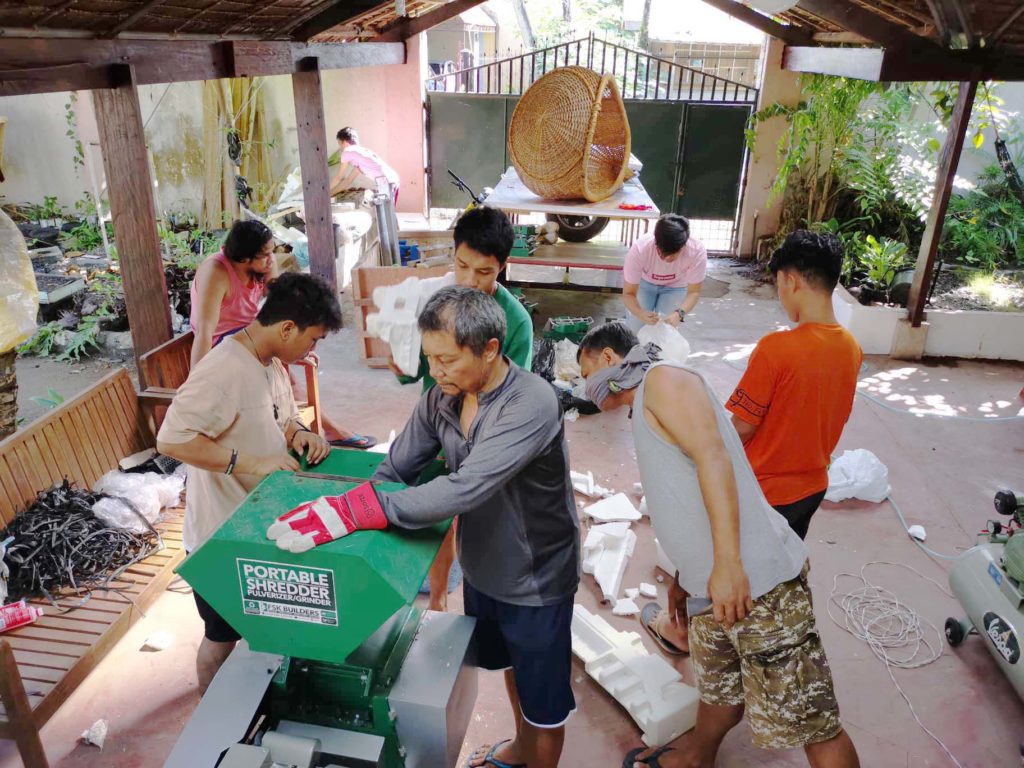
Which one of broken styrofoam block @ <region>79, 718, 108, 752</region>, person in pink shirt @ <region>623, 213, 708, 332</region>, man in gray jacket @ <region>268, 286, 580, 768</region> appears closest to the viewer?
man in gray jacket @ <region>268, 286, 580, 768</region>

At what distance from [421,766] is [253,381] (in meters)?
1.33

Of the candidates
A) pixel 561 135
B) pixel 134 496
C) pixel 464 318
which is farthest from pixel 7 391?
pixel 561 135

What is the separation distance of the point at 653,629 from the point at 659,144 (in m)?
8.42

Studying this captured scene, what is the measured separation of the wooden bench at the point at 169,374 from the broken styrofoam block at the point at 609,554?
1892 millimetres

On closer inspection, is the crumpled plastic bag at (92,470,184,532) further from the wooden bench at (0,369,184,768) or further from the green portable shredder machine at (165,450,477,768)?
the green portable shredder machine at (165,450,477,768)

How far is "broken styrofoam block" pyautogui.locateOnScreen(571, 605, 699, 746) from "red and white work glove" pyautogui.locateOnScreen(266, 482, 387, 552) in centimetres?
178

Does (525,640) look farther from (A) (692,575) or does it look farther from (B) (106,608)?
(B) (106,608)

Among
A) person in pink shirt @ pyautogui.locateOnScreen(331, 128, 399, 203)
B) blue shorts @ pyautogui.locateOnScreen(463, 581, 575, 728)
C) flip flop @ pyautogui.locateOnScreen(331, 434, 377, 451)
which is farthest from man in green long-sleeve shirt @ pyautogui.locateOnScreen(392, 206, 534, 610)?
person in pink shirt @ pyautogui.locateOnScreen(331, 128, 399, 203)

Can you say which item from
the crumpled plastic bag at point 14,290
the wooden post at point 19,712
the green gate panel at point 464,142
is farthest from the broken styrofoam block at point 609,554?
the green gate panel at point 464,142

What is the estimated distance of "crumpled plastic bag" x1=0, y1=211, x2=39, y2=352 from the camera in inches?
153

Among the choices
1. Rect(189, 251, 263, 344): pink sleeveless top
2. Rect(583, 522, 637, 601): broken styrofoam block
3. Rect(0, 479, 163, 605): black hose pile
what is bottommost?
Rect(583, 522, 637, 601): broken styrofoam block

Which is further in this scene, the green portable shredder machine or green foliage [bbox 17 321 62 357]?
green foliage [bbox 17 321 62 357]

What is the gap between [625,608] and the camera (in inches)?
149

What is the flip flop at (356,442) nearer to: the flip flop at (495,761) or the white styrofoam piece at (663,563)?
the white styrofoam piece at (663,563)
